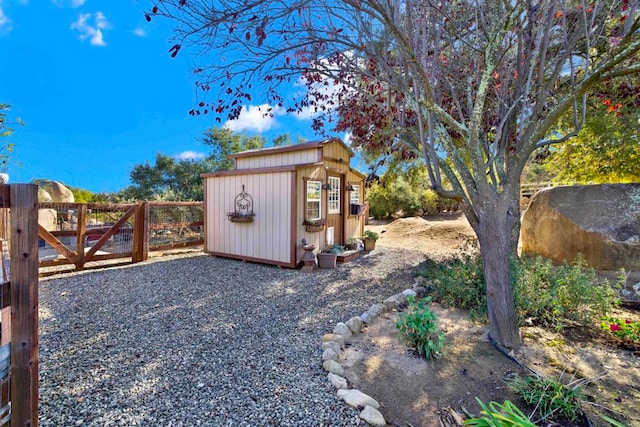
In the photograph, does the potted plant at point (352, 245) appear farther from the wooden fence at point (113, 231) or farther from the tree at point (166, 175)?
the tree at point (166, 175)

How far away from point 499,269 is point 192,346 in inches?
123

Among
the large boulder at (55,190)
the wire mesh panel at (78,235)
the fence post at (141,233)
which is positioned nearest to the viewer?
the wire mesh panel at (78,235)

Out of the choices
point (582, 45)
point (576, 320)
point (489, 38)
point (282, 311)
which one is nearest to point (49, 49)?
point (282, 311)

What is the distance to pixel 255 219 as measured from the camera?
6.42 m

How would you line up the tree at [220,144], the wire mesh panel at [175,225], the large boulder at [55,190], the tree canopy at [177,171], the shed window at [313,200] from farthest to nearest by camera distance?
the tree at [220,144] → the tree canopy at [177,171] → the large boulder at [55,190] → the wire mesh panel at [175,225] → the shed window at [313,200]

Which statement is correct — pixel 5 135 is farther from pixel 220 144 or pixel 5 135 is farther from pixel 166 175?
pixel 220 144

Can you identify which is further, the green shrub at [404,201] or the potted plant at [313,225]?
the green shrub at [404,201]

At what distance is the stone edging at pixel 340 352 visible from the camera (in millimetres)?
1811

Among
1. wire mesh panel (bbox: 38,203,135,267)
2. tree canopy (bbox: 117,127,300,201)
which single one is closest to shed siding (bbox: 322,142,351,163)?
wire mesh panel (bbox: 38,203,135,267)

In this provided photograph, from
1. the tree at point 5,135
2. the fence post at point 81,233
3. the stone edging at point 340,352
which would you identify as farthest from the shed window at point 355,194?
the tree at point 5,135

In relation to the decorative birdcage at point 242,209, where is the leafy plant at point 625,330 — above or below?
below

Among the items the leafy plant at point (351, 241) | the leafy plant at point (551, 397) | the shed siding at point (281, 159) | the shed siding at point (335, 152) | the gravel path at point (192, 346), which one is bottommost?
the gravel path at point (192, 346)

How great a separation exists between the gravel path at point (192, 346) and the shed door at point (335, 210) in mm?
2062

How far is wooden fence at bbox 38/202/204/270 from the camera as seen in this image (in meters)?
5.45
